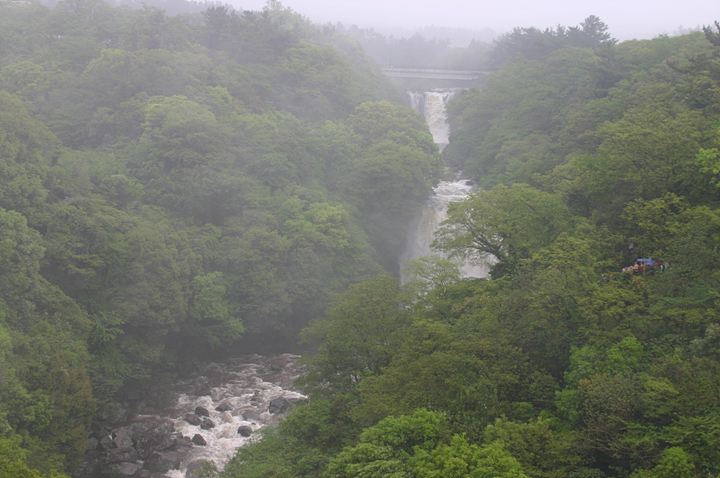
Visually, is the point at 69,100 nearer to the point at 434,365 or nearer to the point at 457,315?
the point at 457,315

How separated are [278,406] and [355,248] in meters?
13.8

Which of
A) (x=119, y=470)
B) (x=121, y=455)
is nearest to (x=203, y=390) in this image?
(x=121, y=455)

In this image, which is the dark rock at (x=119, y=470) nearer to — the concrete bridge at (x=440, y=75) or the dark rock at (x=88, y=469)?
the dark rock at (x=88, y=469)

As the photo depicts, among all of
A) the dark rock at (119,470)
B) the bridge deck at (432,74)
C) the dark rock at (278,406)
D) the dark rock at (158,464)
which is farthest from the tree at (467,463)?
the bridge deck at (432,74)

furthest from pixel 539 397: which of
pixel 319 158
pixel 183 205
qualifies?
pixel 319 158

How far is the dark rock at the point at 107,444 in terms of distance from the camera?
22500mm

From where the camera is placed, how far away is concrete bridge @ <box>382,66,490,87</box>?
236 feet

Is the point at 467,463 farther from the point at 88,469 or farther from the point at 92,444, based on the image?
the point at 92,444

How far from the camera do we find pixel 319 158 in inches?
1684

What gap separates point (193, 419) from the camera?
24938 millimetres

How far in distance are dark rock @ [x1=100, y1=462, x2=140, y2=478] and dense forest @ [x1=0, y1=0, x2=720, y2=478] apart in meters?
1.43

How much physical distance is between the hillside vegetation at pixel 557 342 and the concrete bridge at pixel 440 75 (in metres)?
43.8

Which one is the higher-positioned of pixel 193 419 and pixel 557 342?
pixel 557 342

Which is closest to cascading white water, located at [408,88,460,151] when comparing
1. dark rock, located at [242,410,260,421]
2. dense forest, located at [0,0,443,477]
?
dense forest, located at [0,0,443,477]
